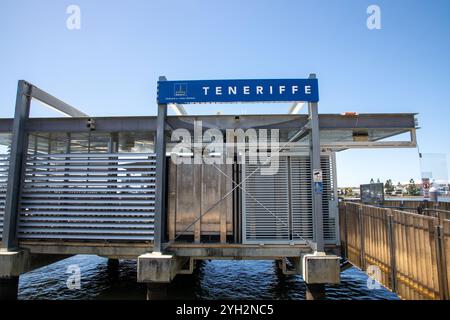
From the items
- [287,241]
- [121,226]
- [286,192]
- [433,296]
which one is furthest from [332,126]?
[121,226]

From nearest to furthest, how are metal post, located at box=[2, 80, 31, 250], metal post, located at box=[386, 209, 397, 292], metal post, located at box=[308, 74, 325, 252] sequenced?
metal post, located at box=[386, 209, 397, 292] → metal post, located at box=[308, 74, 325, 252] → metal post, located at box=[2, 80, 31, 250]

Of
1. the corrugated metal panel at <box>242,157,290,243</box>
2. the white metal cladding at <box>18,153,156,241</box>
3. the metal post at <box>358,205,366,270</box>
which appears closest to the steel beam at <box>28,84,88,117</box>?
the white metal cladding at <box>18,153,156,241</box>

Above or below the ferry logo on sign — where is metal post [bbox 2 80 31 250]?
below

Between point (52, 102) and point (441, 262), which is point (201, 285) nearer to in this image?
point (441, 262)

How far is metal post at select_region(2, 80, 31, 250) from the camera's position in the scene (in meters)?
8.70

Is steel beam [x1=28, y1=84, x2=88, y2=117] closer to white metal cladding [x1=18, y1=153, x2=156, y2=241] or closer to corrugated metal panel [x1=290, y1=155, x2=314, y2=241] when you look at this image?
white metal cladding [x1=18, y1=153, x2=156, y2=241]

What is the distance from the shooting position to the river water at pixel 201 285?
1094 centimetres

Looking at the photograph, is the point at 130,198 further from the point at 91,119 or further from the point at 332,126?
the point at 332,126

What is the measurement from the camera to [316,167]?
821 centimetres

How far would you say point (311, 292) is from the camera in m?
7.67

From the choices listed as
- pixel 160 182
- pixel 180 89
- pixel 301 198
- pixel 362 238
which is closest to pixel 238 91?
pixel 180 89

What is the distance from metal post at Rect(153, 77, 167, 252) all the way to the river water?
3949 mm

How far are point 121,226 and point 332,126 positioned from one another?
7.88m

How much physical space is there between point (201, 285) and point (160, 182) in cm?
635
